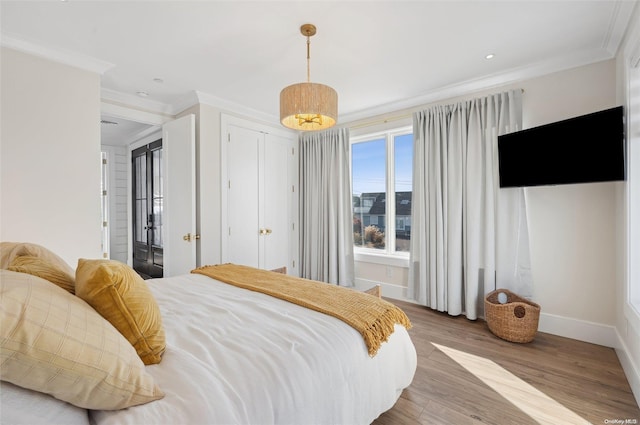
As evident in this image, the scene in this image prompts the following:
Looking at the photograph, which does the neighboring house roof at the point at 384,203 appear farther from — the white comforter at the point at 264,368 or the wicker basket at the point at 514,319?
the white comforter at the point at 264,368

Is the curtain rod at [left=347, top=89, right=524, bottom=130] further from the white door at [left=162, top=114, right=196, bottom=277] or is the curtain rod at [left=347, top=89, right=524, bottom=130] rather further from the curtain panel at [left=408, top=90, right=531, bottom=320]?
the white door at [left=162, top=114, right=196, bottom=277]

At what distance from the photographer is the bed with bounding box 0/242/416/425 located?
0.80 m

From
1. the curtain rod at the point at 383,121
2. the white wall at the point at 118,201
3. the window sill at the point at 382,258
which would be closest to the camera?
the curtain rod at the point at 383,121

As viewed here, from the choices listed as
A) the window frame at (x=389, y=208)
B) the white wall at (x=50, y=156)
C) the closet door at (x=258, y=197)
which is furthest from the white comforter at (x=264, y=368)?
the window frame at (x=389, y=208)

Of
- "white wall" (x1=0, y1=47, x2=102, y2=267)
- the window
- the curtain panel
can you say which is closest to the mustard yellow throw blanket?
"white wall" (x1=0, y1=47, x2=102, y2=267)

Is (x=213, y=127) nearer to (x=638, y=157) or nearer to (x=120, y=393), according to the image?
(x=120, y=393)

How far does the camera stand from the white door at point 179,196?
341 cm

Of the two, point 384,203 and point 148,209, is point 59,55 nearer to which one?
point 148,209

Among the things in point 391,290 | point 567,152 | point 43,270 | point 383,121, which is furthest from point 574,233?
point 43,270

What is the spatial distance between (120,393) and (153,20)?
241 centimetres

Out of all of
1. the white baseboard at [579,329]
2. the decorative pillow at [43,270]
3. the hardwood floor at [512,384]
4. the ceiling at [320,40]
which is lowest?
the hardwood floor at [512,384]

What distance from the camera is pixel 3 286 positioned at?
0.71 meters

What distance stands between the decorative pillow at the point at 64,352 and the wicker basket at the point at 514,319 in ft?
9.20

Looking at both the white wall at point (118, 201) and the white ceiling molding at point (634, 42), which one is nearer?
the white ceiling molding at point (634, 42)
